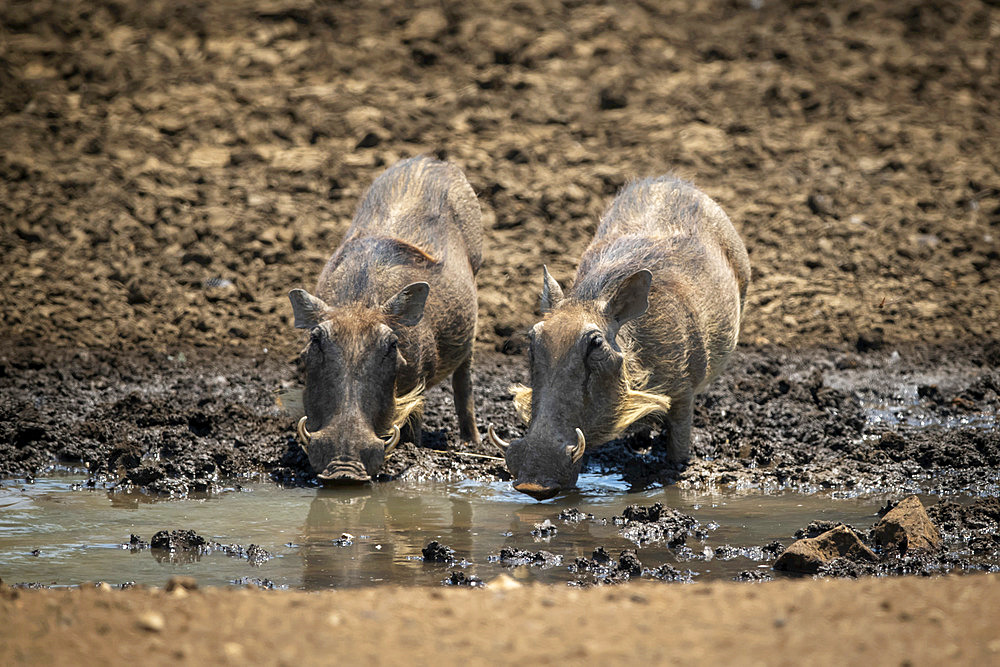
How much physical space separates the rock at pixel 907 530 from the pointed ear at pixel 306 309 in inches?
122

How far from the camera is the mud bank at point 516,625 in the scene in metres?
3.01

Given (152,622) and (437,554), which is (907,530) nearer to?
(437,554)

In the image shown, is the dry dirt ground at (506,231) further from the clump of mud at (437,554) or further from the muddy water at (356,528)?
the clump of mud at (437,554)

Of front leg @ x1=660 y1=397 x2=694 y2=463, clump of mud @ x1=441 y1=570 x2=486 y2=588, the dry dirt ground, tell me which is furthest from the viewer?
front leg @ x1=660 y1=397 x2=694 y2=463

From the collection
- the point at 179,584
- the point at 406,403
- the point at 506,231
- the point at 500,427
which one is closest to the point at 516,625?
the point at 179,584

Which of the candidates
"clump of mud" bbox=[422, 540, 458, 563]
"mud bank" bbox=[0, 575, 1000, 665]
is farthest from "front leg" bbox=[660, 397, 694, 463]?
"mud bank" bbox=[0, 575, 1000, 665]

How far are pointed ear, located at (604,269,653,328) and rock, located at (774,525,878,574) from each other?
5.70 ft

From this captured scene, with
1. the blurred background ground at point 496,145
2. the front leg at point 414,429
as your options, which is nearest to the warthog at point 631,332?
the front leg at point 414,429

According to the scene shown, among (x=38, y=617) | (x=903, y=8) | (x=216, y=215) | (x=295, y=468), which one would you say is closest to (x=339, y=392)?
(x=295, y=468)

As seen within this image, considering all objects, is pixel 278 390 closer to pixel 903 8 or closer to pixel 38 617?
pixel 38 617

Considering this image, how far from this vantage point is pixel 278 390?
7828 mm

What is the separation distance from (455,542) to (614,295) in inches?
64.8

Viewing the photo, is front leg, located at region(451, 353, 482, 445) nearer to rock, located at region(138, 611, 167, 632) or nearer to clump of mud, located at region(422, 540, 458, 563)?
clump of mud, located at region(422, 540, 458, 563)

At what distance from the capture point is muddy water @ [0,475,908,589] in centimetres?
464
